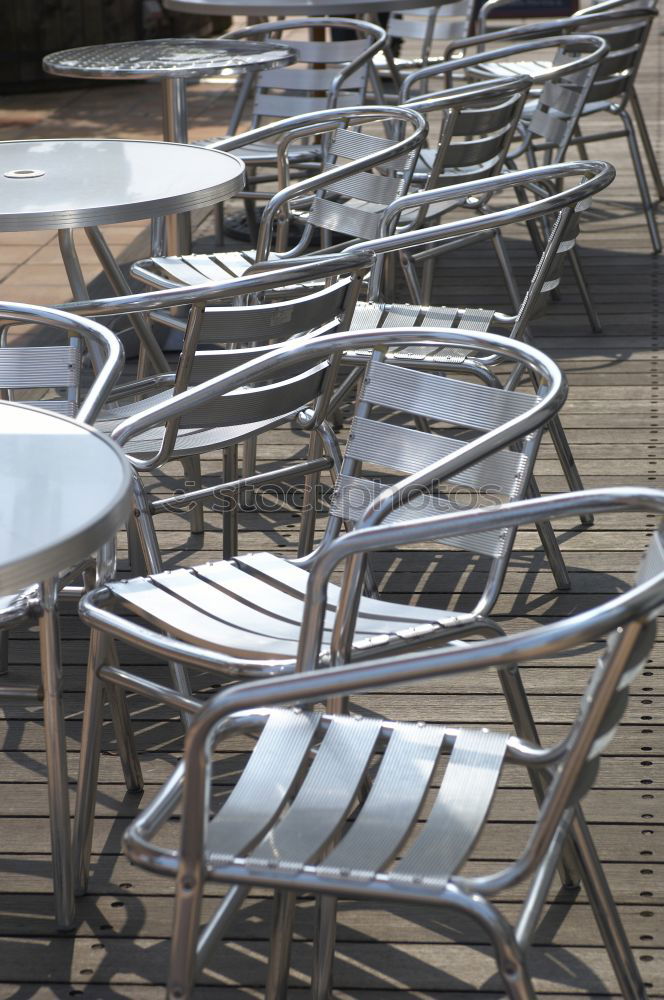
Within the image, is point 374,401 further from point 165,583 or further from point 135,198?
point 135,198

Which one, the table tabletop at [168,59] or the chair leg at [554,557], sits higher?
the table tabletop at [168,59]

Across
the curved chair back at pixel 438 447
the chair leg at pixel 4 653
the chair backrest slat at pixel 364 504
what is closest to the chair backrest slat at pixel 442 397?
the curved chair back at pixel 438 447

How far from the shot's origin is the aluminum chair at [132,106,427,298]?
333cm

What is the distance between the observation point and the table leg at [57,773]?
A: 188 centimetres

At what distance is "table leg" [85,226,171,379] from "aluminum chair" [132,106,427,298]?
83mm

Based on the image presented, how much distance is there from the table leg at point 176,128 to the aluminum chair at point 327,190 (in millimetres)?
285

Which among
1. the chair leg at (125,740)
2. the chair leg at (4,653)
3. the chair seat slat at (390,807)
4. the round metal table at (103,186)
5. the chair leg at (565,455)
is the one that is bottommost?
the chair leg at (4,653)

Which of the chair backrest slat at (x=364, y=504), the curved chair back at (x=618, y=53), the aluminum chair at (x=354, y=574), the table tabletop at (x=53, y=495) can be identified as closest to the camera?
the table tabletop at (x=53, y=495)

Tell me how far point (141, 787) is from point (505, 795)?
2.01ft

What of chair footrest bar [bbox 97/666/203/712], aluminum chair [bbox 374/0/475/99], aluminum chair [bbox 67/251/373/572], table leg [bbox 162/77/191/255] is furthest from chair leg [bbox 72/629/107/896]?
aluminum chair [bbox 374/0/475/99]

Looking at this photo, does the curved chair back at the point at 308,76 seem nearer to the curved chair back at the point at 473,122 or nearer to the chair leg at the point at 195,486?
the curved chair back at the point at 473,122

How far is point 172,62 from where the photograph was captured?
14.5 ft

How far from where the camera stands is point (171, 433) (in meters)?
2.27

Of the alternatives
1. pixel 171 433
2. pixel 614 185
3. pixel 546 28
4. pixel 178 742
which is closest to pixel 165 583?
pixel 171 433
